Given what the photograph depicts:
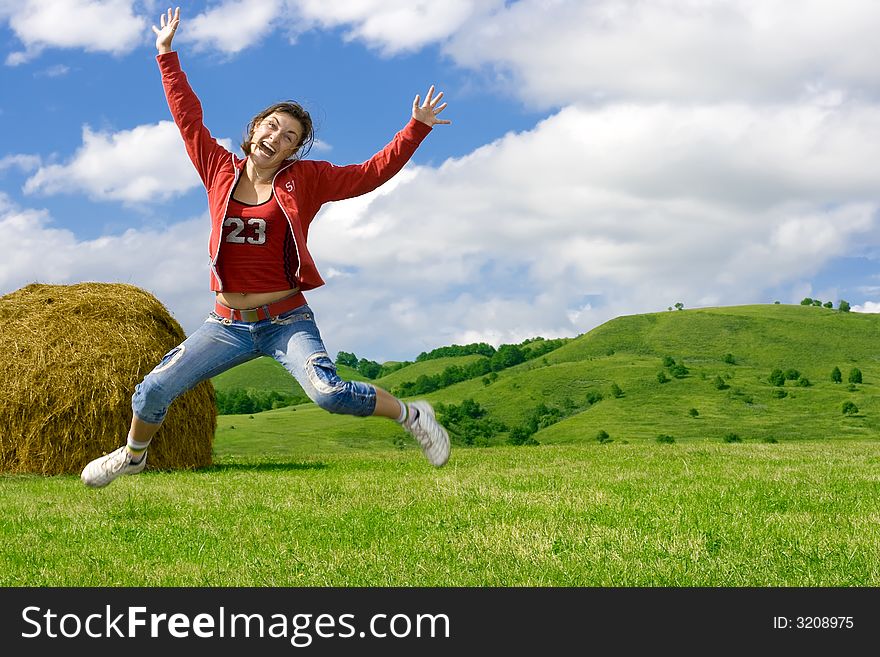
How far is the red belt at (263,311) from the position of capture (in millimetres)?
6188

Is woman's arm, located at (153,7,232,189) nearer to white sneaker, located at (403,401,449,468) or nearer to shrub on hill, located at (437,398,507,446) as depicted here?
white sneaker, located at (403,401,449,468)

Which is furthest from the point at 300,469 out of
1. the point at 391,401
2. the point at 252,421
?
the point at 252,421

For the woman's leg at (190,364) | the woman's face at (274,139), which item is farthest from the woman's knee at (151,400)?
the woman's face at (274,139)

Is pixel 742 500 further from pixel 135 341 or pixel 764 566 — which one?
pixel 135 341

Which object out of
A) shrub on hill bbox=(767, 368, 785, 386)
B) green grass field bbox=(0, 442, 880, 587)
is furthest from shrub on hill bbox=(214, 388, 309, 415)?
green grass field bbox=(0, 442, 880, 587)

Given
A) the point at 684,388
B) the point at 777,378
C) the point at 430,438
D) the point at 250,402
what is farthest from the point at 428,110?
the point at 777,378

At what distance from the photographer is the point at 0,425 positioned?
48.9ft

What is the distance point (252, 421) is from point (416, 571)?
40.4m

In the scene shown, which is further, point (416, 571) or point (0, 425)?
point (0, 425)

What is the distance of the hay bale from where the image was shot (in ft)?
48.1

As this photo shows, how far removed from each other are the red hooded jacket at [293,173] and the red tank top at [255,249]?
0.06m

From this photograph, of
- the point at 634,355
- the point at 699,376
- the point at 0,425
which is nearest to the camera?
the point at 0,425

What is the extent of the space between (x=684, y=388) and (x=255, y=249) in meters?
70.7

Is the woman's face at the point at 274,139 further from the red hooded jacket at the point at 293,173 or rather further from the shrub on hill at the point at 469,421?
the shrub on hill at the point at 469,421
